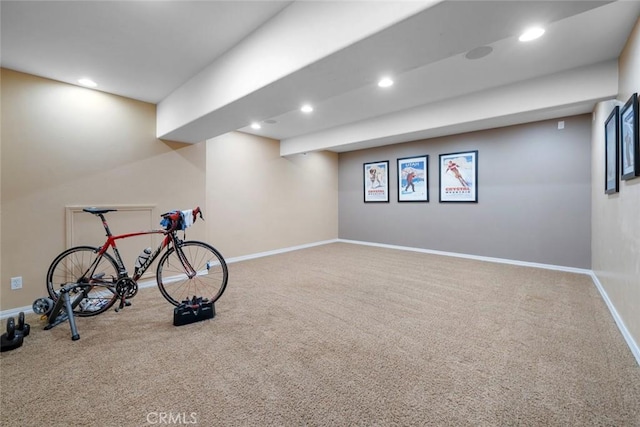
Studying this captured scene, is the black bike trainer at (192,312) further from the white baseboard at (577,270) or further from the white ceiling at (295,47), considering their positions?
the white baseboard at (577,270)

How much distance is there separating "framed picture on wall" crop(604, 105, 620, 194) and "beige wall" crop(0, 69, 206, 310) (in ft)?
16.8

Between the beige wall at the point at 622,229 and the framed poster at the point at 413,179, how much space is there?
257cm

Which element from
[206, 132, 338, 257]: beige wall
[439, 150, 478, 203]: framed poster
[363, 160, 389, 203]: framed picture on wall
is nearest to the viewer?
[206, 132, 338, 257]: beige wall

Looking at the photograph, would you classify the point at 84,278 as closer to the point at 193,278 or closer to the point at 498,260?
the point at 193,278

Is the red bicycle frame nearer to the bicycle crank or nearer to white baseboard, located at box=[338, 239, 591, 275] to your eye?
the bicycle crank

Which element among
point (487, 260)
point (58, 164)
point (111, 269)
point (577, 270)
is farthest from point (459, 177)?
point (58, 164)

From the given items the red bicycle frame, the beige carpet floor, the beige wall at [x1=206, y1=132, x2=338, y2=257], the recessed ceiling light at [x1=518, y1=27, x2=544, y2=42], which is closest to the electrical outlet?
the beige carpet floor

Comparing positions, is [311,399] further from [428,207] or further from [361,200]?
[361,200]

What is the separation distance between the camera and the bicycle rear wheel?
2.57m

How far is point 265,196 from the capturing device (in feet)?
18.4

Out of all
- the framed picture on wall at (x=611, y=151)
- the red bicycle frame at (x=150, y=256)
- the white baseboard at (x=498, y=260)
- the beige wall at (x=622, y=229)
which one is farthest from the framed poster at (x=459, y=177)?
the red bicycle frame at (x=150, y=256)

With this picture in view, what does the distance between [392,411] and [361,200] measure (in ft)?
18.4

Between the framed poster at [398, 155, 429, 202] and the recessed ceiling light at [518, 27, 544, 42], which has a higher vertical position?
the recessed ceiling light at [518, 27, 544, 42]

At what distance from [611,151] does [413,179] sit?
10.7 ft
